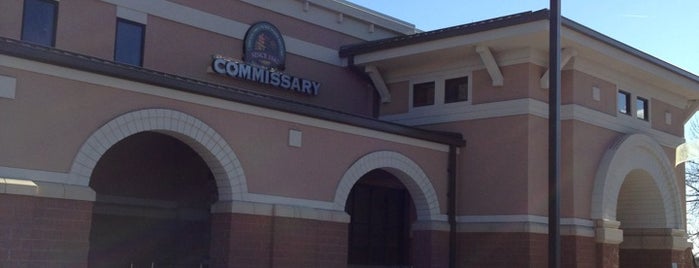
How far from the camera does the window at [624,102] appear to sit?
22594 millimetres

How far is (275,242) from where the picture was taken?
16.3m

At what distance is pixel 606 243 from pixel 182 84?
36.7 feet

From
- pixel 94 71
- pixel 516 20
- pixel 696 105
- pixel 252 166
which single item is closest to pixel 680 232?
pixel 696 105

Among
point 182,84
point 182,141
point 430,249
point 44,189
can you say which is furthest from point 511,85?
point 44,189

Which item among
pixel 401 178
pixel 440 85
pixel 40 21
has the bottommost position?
pixel 401 178

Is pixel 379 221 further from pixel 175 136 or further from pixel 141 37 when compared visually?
pixel 175 136

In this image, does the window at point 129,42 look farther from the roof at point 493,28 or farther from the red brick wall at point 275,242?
the roof at point 493,28

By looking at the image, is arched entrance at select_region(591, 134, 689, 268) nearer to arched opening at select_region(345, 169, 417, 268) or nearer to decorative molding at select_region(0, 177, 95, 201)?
arched opening at select_region(345, 169, 417, 268)

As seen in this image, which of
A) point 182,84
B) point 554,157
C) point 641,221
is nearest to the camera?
point 554,157

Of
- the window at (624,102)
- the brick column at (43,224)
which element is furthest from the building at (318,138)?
the window at (624,102)

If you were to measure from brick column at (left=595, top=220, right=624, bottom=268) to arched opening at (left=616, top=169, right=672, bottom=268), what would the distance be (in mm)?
2665

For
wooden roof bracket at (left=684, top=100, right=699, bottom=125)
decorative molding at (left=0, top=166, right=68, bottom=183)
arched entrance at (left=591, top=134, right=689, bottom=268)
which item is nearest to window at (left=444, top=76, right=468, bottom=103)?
arched entrance at (left=591, top=134, right=689, bottom=268)

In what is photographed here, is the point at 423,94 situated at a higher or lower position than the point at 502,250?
higher

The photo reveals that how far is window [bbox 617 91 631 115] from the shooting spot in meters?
22.6
